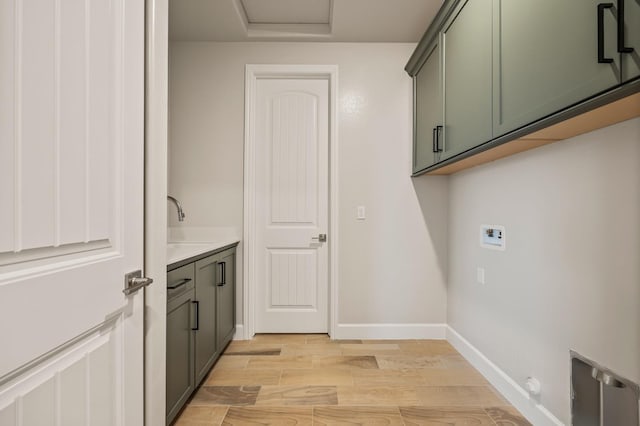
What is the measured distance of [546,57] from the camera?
130 centimetres

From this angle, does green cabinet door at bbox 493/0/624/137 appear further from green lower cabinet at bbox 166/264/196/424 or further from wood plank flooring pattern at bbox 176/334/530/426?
green lower cabinet at bbox 166/264/196/424

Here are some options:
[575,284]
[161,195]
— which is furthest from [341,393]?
[161,195]

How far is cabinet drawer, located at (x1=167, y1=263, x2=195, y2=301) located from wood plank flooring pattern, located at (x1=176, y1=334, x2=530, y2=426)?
70 cm

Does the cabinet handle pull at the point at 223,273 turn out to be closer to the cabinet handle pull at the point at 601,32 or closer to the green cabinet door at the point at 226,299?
the green cabinet door at the point at 226,299

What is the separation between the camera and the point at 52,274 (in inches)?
31.5

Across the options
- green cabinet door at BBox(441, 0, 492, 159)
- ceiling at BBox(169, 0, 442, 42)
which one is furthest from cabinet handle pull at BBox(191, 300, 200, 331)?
ceiling at BBox(169, 0, 442, 42)

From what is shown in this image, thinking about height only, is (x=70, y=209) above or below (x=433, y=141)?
below

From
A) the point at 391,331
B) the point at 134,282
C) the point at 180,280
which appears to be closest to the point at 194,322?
the point at 180,280

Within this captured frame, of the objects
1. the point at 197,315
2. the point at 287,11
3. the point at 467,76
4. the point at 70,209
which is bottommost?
the point at 197,315

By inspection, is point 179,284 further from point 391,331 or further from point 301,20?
point 301,20

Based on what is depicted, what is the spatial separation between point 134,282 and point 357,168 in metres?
2.32

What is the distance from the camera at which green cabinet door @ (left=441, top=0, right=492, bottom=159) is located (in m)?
1.76

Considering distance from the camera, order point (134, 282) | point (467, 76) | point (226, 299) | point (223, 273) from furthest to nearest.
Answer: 1. point (226, 299)
2. point (223, 273)
3. point (467, 76)
4. point (134, 282)

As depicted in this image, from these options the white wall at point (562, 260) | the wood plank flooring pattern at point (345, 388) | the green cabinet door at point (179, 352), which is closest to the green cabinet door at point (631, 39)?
the white wall at point (562, 260)
